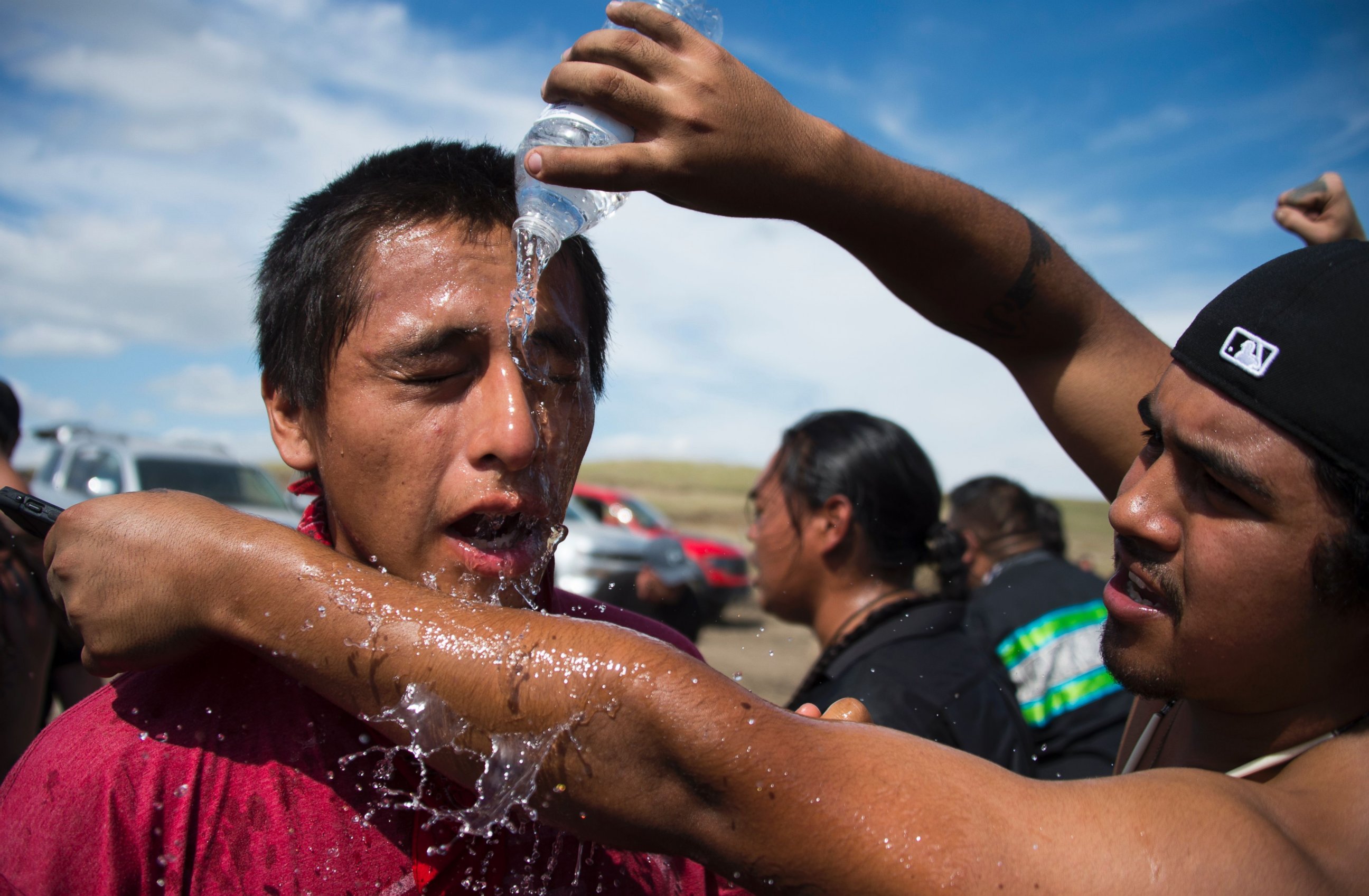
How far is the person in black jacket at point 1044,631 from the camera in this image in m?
3.71

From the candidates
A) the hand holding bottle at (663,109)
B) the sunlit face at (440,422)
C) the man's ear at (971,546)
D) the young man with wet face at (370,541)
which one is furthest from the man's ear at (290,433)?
the man's ear at (971,546)

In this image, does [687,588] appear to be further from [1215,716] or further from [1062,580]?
[1215,716]

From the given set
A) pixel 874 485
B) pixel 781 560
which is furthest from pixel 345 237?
pixel 781 560

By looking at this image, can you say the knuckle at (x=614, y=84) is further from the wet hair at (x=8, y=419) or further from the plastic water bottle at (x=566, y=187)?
the wet hair at (x=8, y=419)

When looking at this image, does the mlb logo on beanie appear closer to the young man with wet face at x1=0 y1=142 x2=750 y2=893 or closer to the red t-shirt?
the young man with wet face at x1=0 y1=142 x2=750 y2=893

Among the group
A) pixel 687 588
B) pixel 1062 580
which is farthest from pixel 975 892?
pixel 687 588

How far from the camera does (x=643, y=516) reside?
1442cm

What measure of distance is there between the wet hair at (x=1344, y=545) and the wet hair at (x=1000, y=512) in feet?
12.9

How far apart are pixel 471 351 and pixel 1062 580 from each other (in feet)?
11.8

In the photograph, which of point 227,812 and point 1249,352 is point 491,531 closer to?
point 227,812

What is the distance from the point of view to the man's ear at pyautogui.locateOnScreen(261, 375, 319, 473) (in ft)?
6.16

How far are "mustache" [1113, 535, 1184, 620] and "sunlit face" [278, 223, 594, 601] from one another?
1119 mm

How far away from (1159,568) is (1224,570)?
12 cm

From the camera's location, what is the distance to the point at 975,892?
117cm
